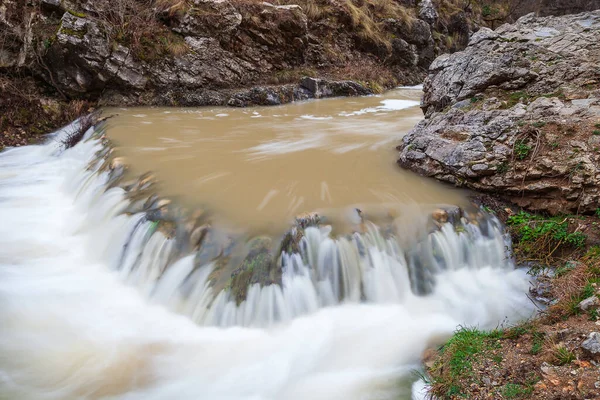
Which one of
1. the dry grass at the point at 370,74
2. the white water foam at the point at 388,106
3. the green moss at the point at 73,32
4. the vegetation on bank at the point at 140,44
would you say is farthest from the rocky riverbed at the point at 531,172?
the green moss at the point at 73,32

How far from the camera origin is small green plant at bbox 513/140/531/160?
4887mm

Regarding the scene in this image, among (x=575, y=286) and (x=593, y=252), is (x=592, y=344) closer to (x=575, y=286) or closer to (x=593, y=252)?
(x=575, y=286)

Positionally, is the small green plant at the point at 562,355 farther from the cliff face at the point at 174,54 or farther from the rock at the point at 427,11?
the rock at the point at 427,11

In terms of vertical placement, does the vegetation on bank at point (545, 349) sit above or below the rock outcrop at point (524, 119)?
below

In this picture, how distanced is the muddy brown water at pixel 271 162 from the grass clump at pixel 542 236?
756 millimetres

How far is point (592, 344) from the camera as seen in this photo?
253 centimetres

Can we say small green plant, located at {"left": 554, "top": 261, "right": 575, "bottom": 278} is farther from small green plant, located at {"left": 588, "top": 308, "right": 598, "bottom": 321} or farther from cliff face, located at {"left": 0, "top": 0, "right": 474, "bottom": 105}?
cliff face, located at {"left": 0, "top": 0, "right": 474, "bottom": 105}

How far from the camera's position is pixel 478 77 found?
6.18 metres

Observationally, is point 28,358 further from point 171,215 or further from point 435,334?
point 435,334

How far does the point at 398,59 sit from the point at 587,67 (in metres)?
11.3

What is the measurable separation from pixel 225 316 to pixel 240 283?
1.09ft

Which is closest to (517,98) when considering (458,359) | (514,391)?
(458,359)

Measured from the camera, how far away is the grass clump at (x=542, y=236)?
13.9ft

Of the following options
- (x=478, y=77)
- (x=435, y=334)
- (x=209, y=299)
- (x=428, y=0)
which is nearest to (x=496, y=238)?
(x=435, y=334)
